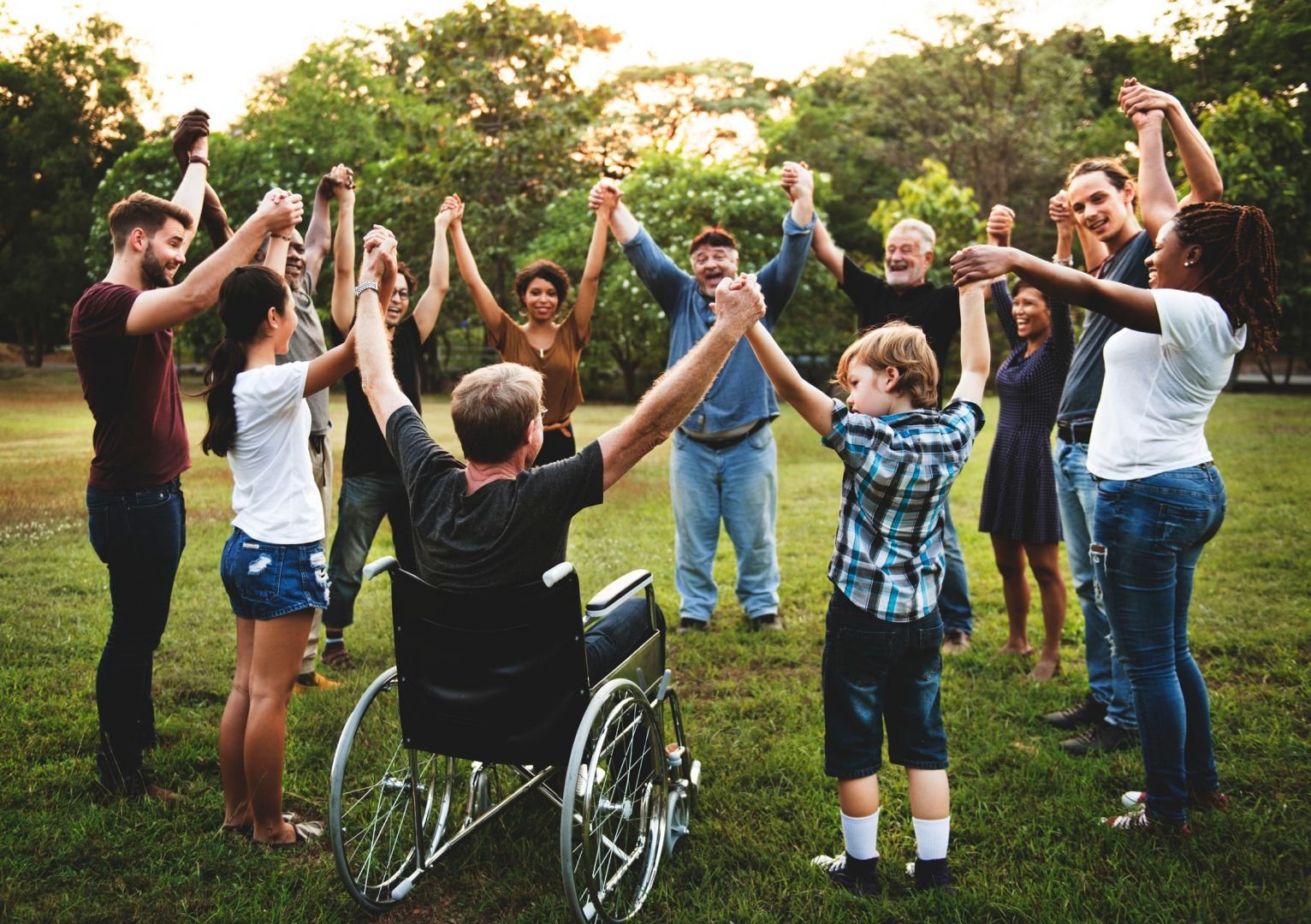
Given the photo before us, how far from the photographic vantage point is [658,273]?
17.0 feet

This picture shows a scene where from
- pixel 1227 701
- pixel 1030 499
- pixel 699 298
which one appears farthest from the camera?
pixel 699 298

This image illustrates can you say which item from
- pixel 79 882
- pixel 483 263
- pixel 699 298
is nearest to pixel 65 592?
pixel 79 882

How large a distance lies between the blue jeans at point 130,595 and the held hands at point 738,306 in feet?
6.89

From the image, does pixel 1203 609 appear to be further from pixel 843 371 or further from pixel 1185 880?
pixel 843 371

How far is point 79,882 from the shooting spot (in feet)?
9.01

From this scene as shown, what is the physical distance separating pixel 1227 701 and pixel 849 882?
230cm

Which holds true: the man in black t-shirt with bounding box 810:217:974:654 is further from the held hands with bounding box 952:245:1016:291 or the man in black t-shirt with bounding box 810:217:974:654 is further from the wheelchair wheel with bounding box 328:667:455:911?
the wheelchair wheel with bounding box 328:667:455:911

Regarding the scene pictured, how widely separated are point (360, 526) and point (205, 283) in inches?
78.5

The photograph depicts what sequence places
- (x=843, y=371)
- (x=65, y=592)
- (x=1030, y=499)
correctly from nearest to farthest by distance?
(x=843, y=371)
(x=1030, y=499)
(x=65, y=592)

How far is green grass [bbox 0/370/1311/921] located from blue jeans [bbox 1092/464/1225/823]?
0.27 m

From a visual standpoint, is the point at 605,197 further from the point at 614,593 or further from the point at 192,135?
the point at 614,593

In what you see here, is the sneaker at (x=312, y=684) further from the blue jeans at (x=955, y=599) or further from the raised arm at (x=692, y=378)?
the blue jeans at (x=955, y=599)

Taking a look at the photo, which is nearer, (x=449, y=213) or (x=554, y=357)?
(x=449, y=213)

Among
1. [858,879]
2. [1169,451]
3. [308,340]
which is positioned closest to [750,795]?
[858,879]
